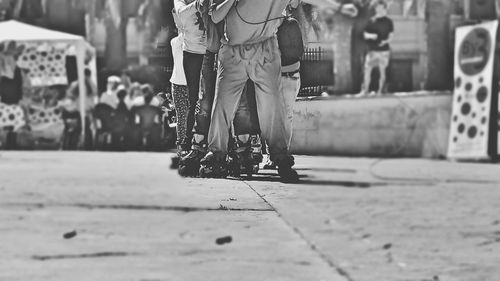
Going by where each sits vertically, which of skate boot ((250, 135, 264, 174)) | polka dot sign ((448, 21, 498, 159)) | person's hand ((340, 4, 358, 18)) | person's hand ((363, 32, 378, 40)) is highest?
person's hand ((340, 4, 358, 18))

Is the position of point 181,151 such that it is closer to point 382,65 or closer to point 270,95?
point 270,95

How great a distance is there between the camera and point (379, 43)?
5.52 feet

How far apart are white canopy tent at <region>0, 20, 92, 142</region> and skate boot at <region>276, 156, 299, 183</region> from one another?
53cm

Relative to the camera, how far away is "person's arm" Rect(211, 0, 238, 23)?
1.29 meters

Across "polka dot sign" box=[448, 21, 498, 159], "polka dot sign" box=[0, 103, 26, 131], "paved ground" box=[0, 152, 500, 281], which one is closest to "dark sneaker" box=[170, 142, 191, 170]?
"polka dot sign" box=[0, 103, 26, 131]

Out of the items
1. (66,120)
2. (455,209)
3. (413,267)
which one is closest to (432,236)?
(413,267)

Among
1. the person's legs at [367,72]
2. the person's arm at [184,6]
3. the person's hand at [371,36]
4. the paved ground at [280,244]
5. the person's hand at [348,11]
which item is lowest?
the paved ground at [280,244]

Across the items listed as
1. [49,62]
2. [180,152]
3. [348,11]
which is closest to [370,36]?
[348,11]

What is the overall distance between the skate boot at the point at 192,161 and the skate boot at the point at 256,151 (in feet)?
0.18

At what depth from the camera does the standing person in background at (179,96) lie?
4.46 feet

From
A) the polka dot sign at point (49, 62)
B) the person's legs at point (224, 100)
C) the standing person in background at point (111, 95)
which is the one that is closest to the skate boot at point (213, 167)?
the person's legs at point (224, 100)

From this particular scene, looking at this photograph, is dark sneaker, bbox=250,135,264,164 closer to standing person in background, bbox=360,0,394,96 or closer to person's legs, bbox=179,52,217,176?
person's legs, bbox=179,52,217,176

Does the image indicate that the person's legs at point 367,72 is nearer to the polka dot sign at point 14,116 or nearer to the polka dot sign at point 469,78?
the polka dot sign at point 14,116

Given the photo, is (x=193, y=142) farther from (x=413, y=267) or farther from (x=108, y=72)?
(x=413, y=267)
